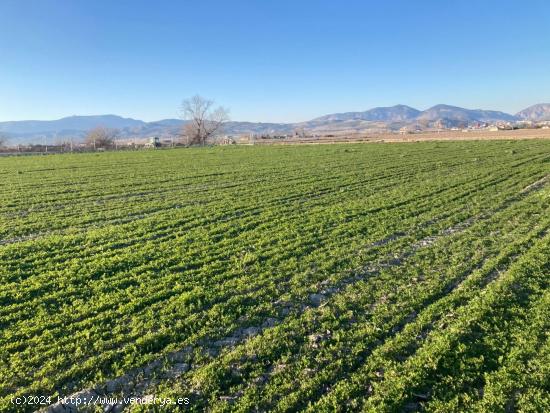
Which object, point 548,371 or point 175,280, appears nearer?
point 548,371

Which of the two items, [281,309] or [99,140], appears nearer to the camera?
[281,309]

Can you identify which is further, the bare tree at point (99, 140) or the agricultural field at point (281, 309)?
the bare tree at point (99, 140)

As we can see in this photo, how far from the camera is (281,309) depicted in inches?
329

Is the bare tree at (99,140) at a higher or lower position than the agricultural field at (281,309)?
higher

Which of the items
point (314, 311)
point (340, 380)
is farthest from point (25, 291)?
point (340, 380)

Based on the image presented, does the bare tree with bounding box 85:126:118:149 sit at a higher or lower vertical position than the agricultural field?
higher

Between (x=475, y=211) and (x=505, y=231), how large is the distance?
307 centimetres

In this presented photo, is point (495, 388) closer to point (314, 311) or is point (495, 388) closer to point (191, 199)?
point (314, 311)

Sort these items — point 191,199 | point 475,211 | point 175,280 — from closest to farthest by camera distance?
point 175,280 < point 475,211 < point 191,199

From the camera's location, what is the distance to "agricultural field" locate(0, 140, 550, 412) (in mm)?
5820

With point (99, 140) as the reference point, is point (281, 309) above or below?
below

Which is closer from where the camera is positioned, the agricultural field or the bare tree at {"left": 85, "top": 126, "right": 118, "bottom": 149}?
the agricultural field

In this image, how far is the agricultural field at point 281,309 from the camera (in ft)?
19.1

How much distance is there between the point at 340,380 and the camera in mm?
6008
